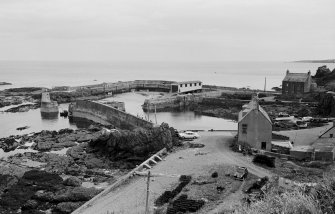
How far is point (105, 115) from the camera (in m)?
50.9

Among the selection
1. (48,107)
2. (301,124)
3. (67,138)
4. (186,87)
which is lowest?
(67,138)

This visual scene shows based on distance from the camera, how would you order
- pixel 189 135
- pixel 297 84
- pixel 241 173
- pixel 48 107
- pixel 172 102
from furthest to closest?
pixel 172 102
pixel 297 84
pixel 48 107
pixel 189 135
pixel 241 173

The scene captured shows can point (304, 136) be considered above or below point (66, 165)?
above

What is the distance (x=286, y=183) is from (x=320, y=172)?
172 inches

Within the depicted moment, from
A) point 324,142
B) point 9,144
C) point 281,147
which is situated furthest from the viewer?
point 9,144

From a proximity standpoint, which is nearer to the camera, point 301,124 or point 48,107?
point 301,124

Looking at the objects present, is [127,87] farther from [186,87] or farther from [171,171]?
[171,171]

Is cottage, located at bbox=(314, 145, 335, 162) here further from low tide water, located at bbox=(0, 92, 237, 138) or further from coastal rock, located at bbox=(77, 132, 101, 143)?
low tide water, located at bbox=(0, 92, 237, 138)

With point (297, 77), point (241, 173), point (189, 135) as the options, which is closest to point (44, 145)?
point (189, 135)

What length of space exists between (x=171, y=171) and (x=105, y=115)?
2799cm

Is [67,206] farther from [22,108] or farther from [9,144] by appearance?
[22,108]

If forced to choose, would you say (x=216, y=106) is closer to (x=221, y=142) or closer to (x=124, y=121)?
(x=124, y=121)

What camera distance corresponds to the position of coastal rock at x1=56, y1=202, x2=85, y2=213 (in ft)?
67.5

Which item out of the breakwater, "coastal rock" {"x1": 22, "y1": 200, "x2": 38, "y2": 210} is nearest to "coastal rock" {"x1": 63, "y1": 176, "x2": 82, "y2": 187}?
"coastal rock" {"x1": 22, "y1": 200, "x2": 38, "y2": 210}
